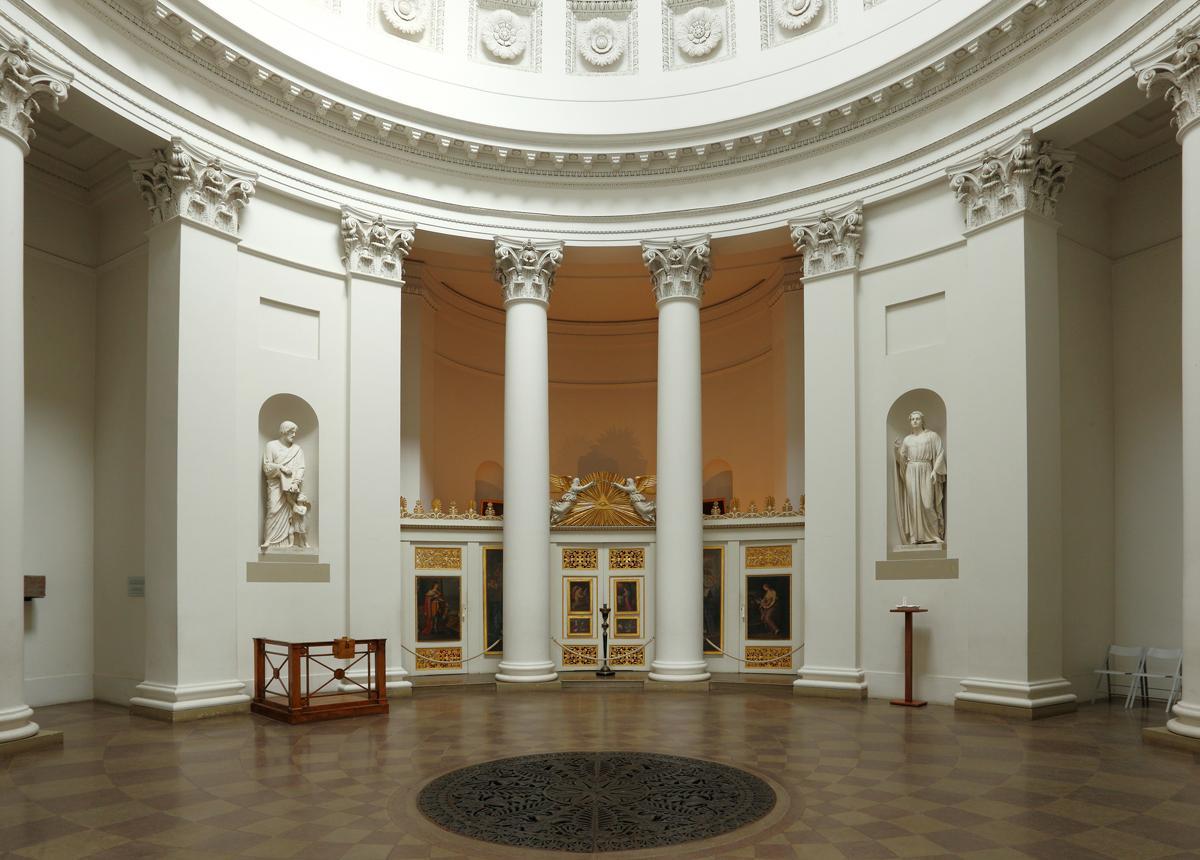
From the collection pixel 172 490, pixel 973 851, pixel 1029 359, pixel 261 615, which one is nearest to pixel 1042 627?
pixel 1029 359

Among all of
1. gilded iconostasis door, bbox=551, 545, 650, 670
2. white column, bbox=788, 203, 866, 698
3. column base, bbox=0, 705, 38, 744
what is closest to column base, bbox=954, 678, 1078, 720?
white column, bbox=788, 203, 866, 698

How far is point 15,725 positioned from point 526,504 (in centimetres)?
806

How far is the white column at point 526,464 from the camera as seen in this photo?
52.7 feet

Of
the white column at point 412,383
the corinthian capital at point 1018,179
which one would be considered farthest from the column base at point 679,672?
the corinthian capital at point 1018,179

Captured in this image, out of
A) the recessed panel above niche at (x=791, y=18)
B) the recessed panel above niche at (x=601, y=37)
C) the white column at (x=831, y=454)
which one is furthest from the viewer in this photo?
the recessed panel above niche at (x=601, y=37)

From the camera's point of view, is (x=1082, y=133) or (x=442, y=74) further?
(x=442, y=74)

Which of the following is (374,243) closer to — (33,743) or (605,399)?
(33,743)

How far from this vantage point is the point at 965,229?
45.1 ft

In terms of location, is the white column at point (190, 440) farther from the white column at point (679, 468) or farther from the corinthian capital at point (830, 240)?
the corinthian capital at point (830, 240)

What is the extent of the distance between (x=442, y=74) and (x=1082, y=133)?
10.0 metres

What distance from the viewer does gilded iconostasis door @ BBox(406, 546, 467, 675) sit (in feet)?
54.1

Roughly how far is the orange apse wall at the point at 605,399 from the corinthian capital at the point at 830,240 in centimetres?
395

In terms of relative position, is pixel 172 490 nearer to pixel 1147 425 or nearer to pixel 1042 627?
pixel 1042 627

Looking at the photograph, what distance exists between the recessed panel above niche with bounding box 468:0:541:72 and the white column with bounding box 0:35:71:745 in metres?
8.31
